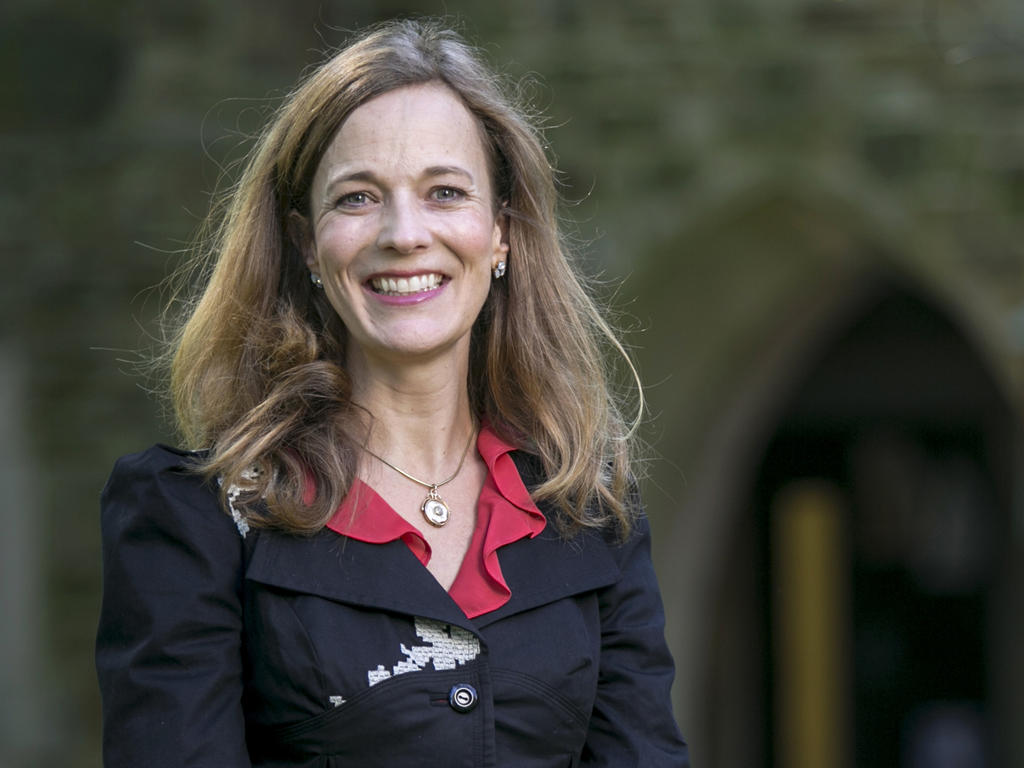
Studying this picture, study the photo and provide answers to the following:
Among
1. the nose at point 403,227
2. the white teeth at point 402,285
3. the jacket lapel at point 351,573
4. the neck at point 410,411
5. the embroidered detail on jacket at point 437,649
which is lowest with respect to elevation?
the embroidered detail on jacket at point 437,649

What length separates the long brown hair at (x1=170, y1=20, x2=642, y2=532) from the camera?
2.12 m

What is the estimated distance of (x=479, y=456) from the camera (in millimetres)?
2275

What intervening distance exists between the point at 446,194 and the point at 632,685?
2.10ft

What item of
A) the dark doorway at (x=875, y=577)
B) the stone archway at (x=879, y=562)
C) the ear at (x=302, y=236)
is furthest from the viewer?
the dark doorway at (x=875, y=577)

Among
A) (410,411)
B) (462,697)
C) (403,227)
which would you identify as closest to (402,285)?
(403,227)

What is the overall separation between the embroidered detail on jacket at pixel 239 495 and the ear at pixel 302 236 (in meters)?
0.31

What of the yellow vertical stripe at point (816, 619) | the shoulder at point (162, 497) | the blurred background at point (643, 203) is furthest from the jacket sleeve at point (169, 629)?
the yellow vertical stripe at point (816, 619)

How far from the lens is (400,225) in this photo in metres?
2.11

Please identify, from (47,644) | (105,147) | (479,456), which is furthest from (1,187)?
(479,456)

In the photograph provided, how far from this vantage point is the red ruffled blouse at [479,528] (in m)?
2.07

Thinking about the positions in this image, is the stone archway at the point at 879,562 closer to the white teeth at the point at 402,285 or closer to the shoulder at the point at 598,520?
the shoulder at the point at 598,520

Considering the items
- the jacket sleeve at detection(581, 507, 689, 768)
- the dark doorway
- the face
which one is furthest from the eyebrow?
the dark doorway

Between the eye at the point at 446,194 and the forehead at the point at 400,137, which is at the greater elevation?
the forehead at the point at 400,137

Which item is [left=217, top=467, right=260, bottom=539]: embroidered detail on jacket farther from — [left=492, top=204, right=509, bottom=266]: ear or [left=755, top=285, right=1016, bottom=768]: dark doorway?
[left=755, top=285, right=1016, bottom=768]: dark doorway
